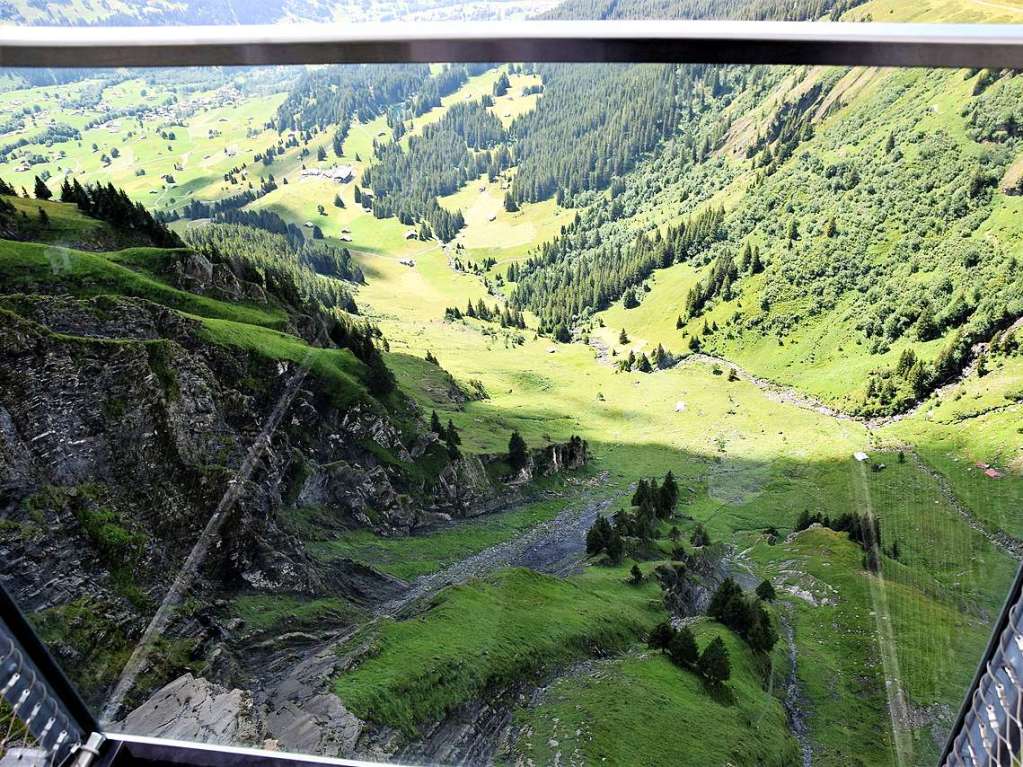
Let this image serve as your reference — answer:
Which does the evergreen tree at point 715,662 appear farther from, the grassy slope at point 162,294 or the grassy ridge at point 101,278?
the grassy ridge at point 101,278

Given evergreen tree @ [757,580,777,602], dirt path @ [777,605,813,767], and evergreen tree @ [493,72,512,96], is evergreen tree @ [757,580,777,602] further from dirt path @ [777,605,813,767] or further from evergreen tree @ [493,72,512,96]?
evergreen tree @ [493,72,512,96]

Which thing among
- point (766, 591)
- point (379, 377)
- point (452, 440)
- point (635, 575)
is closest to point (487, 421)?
point (452, 440)

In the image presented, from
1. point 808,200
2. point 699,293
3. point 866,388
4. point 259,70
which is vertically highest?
Result: point 259,70

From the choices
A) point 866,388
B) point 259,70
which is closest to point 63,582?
point 259,70

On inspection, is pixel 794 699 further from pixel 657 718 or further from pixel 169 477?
pixel 169 477

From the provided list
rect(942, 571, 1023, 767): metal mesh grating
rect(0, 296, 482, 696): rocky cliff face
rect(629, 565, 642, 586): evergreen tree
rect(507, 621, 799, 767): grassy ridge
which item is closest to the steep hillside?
rect(0, 296, 482, 696): rocky cliff face

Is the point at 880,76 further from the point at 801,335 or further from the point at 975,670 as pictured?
the point at 975,670
